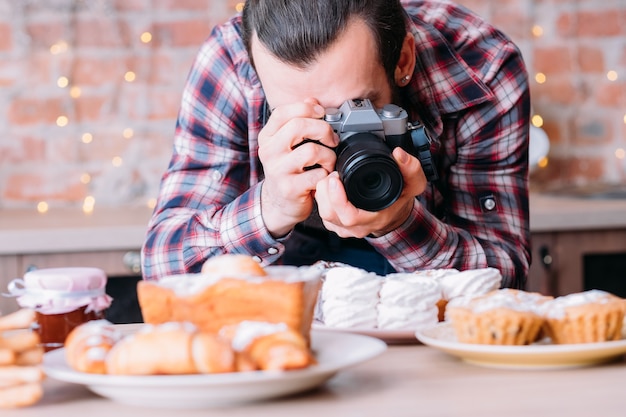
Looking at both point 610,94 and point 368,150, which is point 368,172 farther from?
point 610,94

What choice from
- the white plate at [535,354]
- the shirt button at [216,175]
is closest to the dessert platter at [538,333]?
the white plate at [535,354]

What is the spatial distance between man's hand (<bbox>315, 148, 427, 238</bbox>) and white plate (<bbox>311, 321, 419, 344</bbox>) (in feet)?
0.63

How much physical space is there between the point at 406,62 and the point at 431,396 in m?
0.75

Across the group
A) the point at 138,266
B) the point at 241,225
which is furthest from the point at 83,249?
the point at 241,225

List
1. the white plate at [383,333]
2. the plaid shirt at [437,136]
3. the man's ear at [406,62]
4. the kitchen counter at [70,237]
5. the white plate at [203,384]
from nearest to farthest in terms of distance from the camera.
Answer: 1. the white plate at [203,384]
2. the white plate at [383,333]
3. the man's ear at [406,62]
4. the plaid shirt at [437,136]
5. the kitchen counter at [70,237]

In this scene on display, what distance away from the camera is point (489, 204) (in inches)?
56.3

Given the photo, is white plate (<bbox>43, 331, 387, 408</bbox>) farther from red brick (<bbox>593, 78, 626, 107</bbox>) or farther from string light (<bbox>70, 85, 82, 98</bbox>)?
red brick (<bbox>593, 78, 626, 107</bbox>)

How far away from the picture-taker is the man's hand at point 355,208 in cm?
98

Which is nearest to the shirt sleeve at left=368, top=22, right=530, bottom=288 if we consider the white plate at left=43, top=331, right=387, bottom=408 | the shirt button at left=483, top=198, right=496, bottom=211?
the shirt button at left=483, top=198, right=496, bottom=211

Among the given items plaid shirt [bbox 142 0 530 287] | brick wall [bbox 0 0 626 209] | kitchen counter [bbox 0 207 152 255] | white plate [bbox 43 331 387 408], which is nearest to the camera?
white plate [bbox 43 331 387 408]

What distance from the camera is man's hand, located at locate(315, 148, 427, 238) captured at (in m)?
0.98

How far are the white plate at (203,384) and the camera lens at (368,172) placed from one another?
0.27m

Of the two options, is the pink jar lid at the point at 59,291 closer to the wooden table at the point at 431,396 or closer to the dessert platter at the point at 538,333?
the wooden table at the point at 431,396

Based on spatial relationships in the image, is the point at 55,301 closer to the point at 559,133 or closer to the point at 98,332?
the point at 98,332
